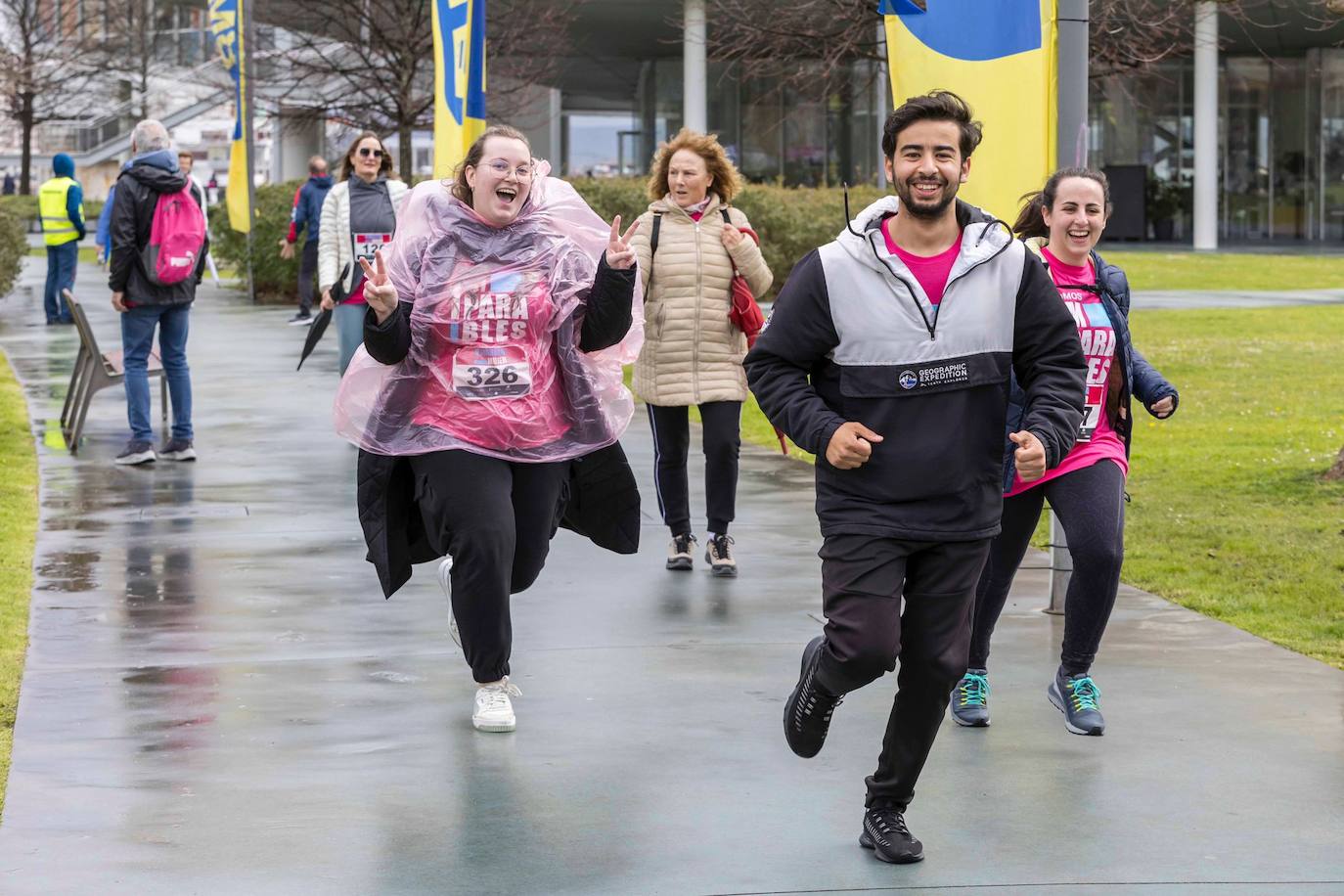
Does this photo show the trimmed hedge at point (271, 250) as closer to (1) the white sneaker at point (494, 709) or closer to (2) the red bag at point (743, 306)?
(2) the red bag at point (743, 306)

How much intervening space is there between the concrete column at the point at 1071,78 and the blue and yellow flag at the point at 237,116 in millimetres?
18862

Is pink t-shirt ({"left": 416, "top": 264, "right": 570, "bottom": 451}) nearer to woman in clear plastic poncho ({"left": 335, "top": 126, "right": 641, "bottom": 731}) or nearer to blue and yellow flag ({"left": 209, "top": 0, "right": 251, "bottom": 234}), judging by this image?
woman in clear plastic poncho ({"left": 335, "top": 126, "right": 641, "bottom": 731})

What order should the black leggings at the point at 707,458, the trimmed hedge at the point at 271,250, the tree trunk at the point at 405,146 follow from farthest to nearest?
1. the tree trunk at the point at 405,146
2. the trimmed hedge at the point at 271,250
3. the black leggings at the point at 707,458

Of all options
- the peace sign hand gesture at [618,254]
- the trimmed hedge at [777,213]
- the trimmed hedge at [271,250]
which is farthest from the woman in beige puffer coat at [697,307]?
the trimmed hedge at [271,250]

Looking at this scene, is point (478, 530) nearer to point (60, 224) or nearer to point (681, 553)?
point (681, 553)

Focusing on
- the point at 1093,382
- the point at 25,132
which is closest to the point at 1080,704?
the point at 1093,382

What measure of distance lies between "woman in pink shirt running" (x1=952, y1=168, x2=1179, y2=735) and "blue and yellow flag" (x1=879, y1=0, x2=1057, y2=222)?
148cm

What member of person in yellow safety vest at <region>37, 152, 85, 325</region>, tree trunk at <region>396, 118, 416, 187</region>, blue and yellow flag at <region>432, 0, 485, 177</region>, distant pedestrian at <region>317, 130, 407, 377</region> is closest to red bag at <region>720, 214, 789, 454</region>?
blue and yellow flag at <region>432, 0, 485, 177</region>

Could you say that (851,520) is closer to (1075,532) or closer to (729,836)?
(729,836)

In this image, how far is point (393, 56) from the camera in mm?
27500

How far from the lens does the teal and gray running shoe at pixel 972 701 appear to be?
5758 mm

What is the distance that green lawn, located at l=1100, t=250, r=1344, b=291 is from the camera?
2783 cm

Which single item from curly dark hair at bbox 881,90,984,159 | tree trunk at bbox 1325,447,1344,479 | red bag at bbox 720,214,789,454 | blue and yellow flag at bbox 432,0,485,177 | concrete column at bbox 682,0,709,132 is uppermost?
concrete column at bbox 682,0,709,132

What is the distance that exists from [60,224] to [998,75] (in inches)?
670
